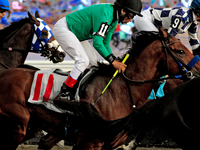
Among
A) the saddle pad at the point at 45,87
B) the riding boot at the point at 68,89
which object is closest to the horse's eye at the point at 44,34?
the saddle pad at the point at 45,87

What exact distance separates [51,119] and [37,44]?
53.2 inches

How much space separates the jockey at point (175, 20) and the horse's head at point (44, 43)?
105 cm

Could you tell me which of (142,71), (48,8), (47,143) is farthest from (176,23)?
(48,8)

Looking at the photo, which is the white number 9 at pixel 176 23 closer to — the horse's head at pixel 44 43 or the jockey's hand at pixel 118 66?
the jockey's hand at pixel 118 66

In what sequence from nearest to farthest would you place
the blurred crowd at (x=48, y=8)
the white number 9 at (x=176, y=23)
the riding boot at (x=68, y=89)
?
the riding boot at (x=68, y=89)
the white number 9 at (x=176, y=23)
the blurred crowd at (x=48, y=8)

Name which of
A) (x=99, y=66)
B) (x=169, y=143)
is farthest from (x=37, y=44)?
(x=169, y=143)

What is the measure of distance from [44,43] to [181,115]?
7.86 feet

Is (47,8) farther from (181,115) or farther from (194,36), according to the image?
(181,115)

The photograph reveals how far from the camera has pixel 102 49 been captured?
101 inches

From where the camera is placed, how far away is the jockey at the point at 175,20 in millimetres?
3502

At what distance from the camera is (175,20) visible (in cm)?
350

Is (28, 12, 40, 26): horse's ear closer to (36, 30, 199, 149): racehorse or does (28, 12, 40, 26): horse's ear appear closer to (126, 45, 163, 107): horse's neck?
(36, 30, 199, 149): racehorse

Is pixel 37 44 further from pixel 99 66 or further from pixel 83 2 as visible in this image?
pixel 83 2

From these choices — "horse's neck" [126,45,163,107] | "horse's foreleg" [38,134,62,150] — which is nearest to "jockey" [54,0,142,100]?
"horse's neck" [126,45,163,107]
